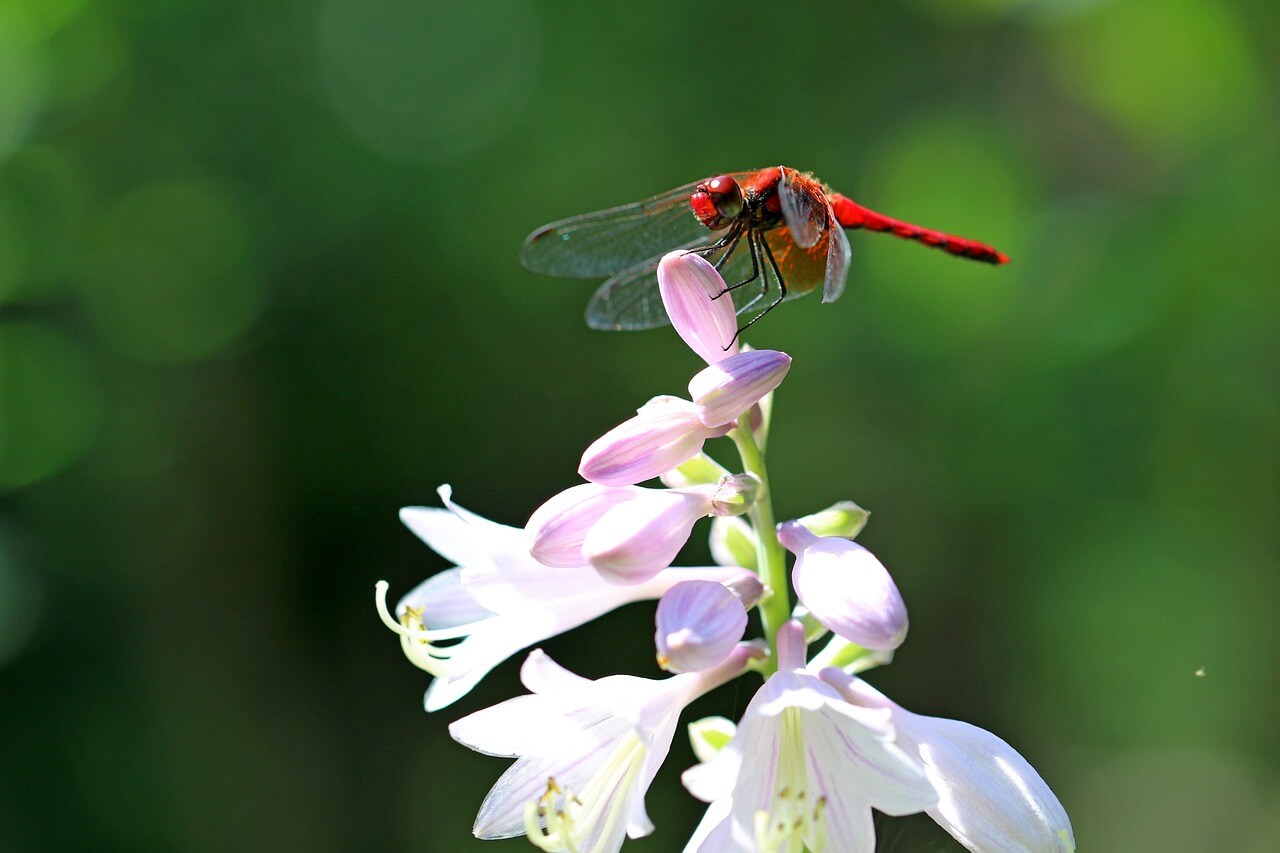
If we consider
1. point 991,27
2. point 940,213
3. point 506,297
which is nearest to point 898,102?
point 991,27

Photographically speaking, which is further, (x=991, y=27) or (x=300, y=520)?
(x=300, y=520)

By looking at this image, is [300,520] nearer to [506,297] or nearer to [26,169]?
[506,297]

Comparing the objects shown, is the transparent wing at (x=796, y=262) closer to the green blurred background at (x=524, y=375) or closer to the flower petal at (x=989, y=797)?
the flower petal at (x=989, y=797)

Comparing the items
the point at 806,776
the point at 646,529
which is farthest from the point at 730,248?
the point at 806,776

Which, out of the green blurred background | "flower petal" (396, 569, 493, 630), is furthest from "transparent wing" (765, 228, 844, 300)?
the green blurred background

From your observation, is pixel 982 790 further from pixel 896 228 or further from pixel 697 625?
pixel 896 228

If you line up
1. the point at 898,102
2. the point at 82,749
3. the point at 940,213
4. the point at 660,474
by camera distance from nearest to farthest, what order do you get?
the point at 660,474 → the point at 940,213 → the point at 82,749 → the point at 898,102

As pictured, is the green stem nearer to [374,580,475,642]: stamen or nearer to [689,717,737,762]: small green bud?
[689,717,737,762]: small green bud
